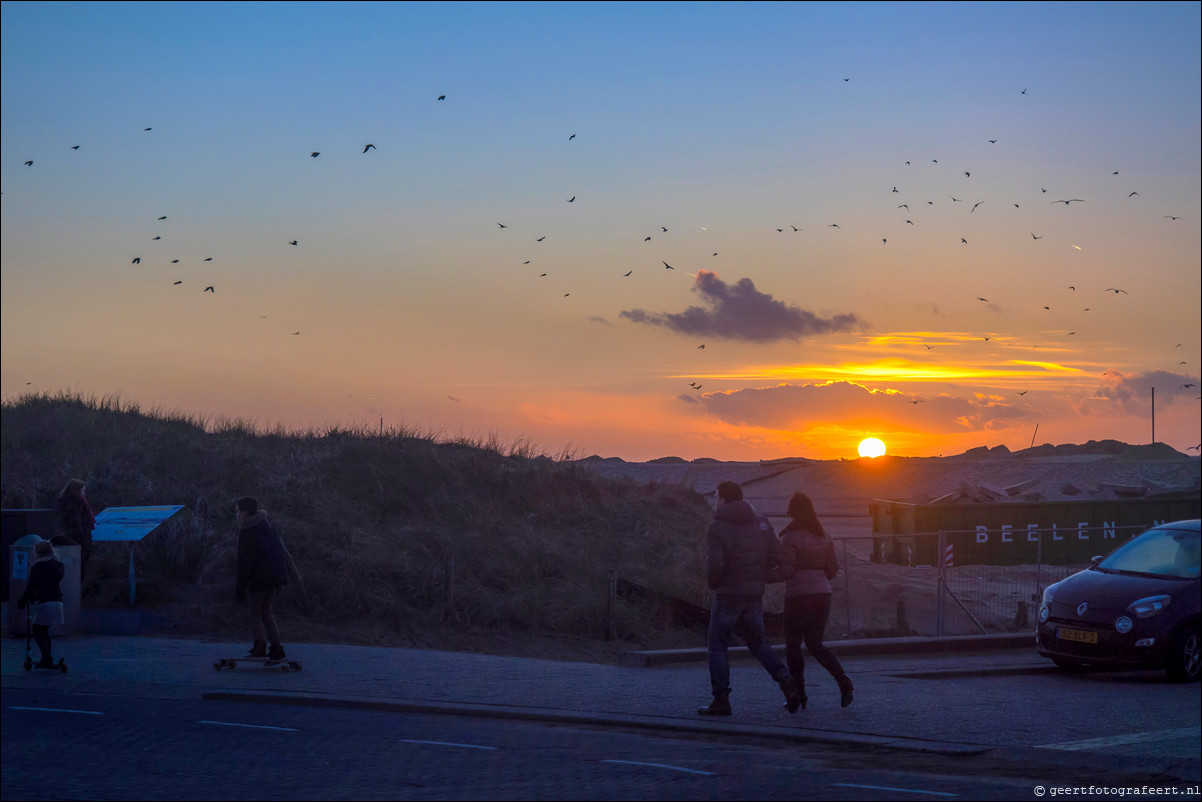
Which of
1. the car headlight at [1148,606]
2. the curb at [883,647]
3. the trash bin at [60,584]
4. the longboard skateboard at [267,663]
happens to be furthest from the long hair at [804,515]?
the trash bin at [60,584]

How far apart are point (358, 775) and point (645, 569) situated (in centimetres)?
1912

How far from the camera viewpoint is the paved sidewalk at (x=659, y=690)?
370 inches

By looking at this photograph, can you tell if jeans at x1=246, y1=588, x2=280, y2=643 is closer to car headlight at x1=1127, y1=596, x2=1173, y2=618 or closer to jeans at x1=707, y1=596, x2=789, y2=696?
jeans at x1=707, y1=596, x2=789, y2=696

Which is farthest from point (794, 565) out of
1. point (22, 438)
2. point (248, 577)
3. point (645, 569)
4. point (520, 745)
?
point (22, 438)

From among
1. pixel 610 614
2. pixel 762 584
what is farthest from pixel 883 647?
pixel 610 614

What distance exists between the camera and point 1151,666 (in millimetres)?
12891

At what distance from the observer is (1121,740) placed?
361 inches

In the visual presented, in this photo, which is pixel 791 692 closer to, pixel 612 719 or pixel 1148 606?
pixel 612 719

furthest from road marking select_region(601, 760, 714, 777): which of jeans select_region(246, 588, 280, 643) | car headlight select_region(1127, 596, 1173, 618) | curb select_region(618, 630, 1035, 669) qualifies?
car headlight select_region(1127, 596, 1173, 618)

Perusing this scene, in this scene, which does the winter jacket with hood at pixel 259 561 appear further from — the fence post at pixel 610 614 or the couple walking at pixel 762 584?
the fence post at pixel 610 614

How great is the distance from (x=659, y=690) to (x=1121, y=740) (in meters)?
4.60

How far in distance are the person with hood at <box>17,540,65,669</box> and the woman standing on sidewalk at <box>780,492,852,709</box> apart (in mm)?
8850

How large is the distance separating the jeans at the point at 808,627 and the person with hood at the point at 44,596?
881 cm

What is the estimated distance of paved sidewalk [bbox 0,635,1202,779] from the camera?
9.41m
